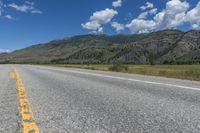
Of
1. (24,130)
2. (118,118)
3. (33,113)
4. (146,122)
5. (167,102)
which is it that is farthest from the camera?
(167,102)

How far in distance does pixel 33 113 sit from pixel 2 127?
0.99m

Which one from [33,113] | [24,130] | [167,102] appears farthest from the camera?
[167,102]

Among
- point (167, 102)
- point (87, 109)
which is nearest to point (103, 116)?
point (87, 109)

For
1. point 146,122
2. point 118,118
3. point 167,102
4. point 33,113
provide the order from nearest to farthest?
point 146,122, point 118,118, point 33,113, point 167,102

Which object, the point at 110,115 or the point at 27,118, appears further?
the point at 110,115

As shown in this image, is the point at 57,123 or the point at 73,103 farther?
the point at 73,103

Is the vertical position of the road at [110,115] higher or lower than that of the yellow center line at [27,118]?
lower

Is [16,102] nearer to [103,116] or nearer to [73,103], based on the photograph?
[73,103]

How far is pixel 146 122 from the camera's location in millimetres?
4141

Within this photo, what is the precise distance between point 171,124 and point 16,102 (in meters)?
3.91

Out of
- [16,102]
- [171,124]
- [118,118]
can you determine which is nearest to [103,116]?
[118,118]

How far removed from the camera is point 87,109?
5.24m

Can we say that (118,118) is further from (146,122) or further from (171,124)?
(171,124)

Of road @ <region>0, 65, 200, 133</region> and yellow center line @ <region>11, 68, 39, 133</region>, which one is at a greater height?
yellow center line @ <region>11, 68, 39, 133</region>
